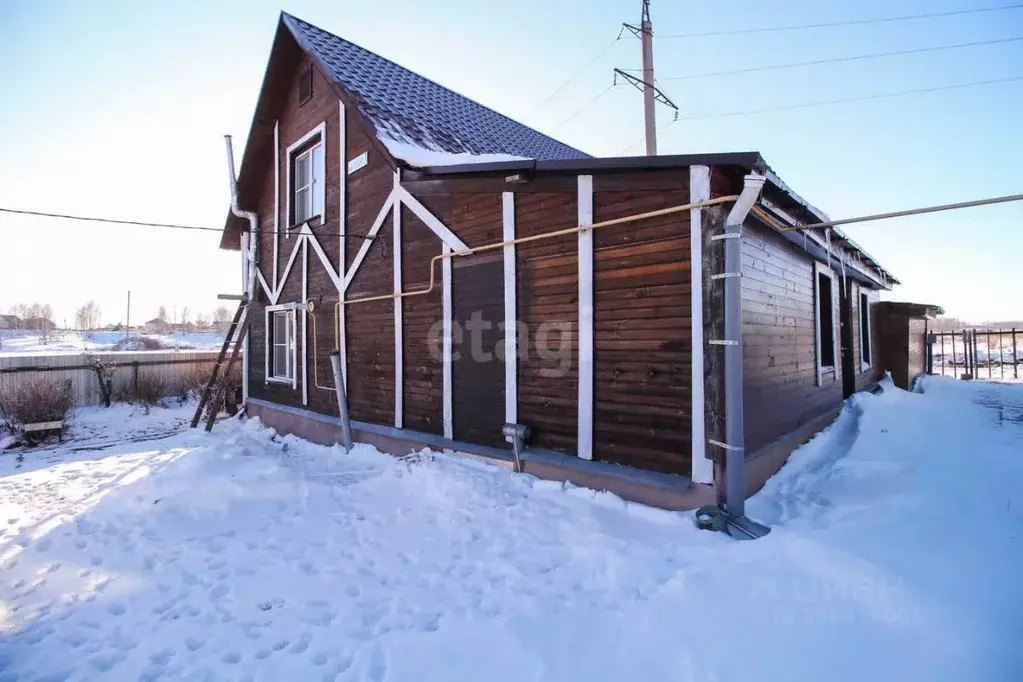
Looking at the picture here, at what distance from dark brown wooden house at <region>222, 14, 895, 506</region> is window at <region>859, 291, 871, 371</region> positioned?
2.01ft

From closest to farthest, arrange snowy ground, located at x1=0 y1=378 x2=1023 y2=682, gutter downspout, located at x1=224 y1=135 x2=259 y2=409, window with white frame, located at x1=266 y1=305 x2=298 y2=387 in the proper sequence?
snowy ground, located at x1=0 y1=378 x2=1023 y2=682
window with white frame, located at x1=266 y1=305 x2=298 y2=387
gutter downspout, located at x1=224 y1=135 x2=259 y2=409

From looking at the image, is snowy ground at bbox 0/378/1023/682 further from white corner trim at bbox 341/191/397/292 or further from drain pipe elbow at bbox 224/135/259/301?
drain pipe elbow at bbox 224/135/259/301

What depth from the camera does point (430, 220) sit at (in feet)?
20.4

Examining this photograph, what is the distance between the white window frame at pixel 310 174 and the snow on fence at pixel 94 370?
23.2 ft

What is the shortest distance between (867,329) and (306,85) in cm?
1253

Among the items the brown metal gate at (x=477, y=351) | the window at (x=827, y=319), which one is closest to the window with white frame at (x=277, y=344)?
the brown metal gate at (x=477, y=351)

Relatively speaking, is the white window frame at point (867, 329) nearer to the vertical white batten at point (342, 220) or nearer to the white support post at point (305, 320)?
the vertical white batten at point (342, 220)

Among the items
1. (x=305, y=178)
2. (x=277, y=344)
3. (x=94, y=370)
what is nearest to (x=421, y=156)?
(x=305, y=178)

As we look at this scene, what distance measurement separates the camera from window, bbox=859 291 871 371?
32.7ft

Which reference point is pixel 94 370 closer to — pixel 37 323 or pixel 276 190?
pixel 276 190

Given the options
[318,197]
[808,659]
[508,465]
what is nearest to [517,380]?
[508,465]

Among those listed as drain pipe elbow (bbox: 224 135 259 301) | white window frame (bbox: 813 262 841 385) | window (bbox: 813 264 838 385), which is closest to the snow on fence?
drain pipe elbow (bbox: 224 135 259 301)

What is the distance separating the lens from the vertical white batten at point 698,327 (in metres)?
3.98

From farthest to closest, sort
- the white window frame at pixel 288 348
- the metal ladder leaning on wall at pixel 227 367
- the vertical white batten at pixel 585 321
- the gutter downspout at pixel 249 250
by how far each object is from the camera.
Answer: the gutter downspout at pixel 249 250
the metal ladder leaning on wall at pixel 227 367
the white window frame at pixel 288 348
the vertical white batten at pixel 585 321
